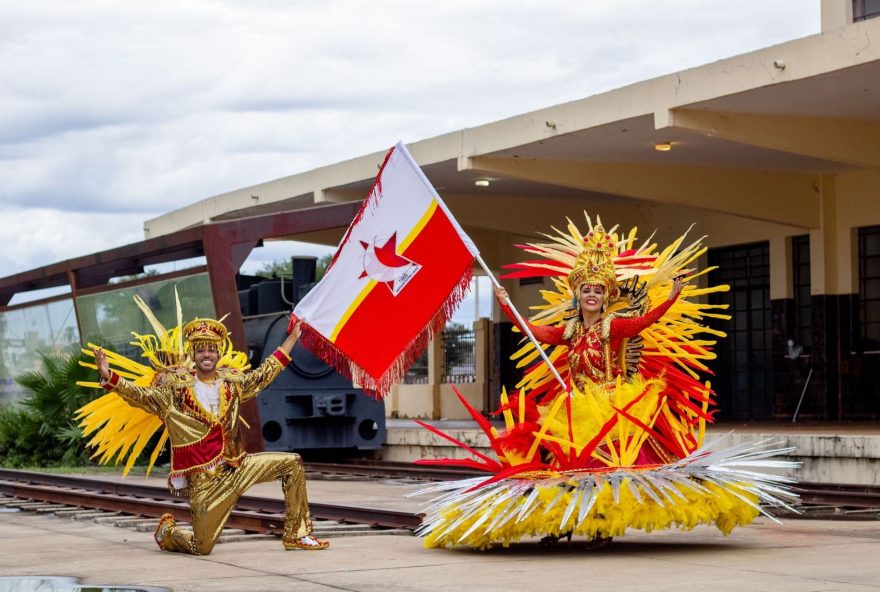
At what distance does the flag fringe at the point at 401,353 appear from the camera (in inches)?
353

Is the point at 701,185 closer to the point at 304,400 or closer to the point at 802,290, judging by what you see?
the point at 802,290

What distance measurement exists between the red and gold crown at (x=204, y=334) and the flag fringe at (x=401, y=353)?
0.62m

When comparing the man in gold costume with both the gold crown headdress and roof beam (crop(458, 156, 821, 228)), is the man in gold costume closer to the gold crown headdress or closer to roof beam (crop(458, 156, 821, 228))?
the gold crown headdress

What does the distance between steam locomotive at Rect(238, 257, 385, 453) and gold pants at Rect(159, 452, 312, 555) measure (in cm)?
1008

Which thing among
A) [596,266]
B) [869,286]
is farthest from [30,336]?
[596,266]

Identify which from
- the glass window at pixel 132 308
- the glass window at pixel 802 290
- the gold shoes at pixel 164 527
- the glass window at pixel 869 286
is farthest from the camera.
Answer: the glass window at pixel 802 290

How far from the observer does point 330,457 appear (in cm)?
2172

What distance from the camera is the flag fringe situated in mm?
8969

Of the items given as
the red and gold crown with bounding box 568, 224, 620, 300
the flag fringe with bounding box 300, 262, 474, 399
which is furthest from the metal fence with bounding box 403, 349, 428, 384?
the red and gold crown with bounding box 568, 224, 620, 300

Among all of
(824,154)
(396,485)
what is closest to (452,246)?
(396,485)

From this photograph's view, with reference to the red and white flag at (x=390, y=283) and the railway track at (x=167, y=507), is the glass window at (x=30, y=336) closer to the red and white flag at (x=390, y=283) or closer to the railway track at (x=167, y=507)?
the railway track at (x=167, y=507)

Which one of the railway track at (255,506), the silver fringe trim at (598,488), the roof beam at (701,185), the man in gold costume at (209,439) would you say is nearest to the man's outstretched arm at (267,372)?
the man in gold costume at (209,439)

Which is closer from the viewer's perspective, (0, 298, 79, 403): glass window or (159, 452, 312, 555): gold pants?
(159, 452, 312, 555): gold pants

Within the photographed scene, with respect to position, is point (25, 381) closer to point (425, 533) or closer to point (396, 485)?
point (396, 485)
